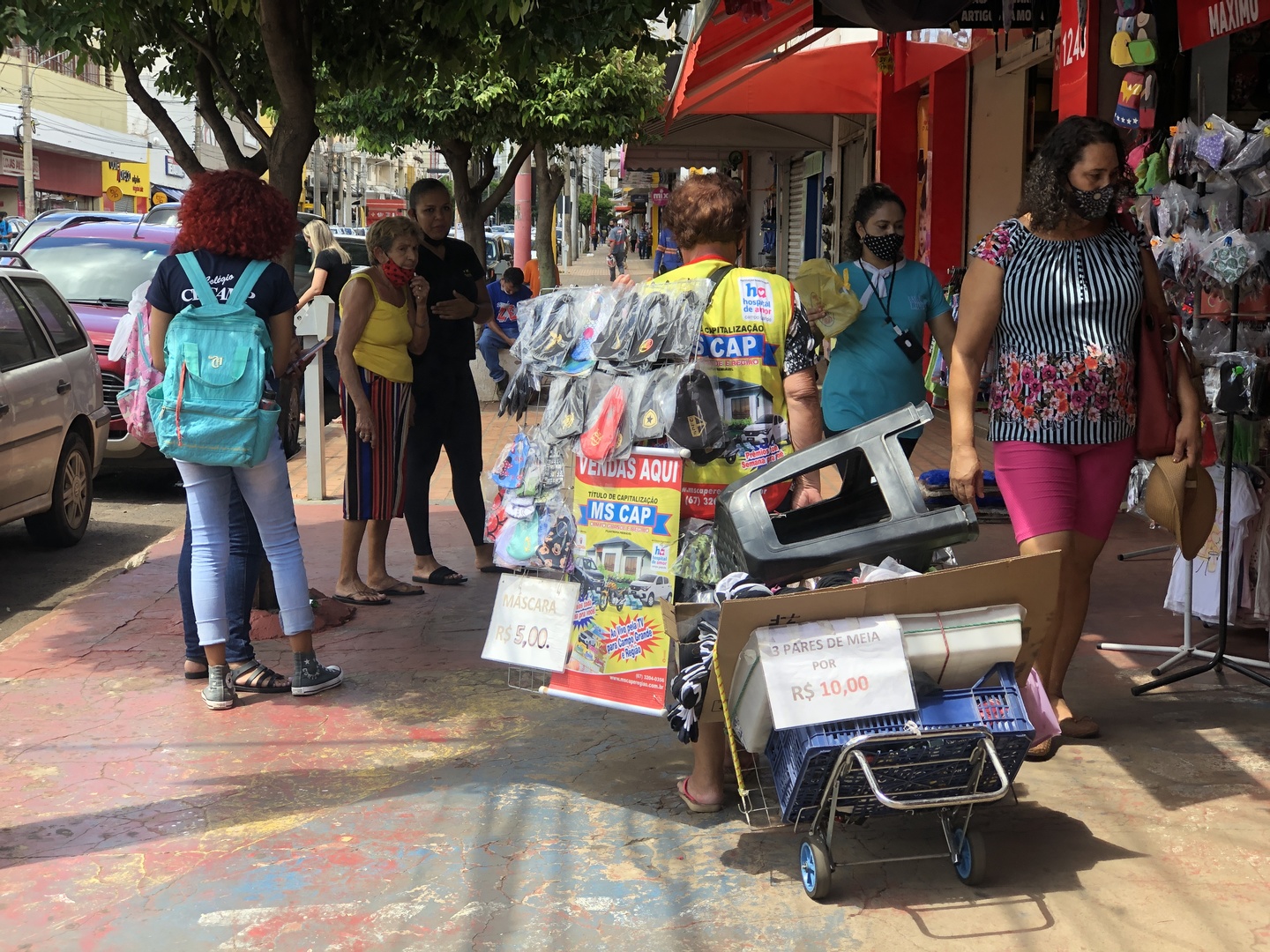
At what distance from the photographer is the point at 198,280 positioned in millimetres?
4883

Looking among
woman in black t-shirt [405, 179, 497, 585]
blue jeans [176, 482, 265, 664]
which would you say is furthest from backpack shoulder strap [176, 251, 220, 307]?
woman in black t-shirt [405, 179, 497, 585]

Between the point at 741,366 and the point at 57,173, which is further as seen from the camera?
the point at 57,173

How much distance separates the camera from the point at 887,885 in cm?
353

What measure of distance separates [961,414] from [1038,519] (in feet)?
1.46

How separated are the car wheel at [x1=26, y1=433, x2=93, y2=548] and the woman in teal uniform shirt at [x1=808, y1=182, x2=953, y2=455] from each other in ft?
16.9

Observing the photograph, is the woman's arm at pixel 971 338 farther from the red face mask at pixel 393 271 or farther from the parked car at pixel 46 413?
the parked car at pixel 46 413

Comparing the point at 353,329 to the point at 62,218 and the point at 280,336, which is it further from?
the point at 62,218

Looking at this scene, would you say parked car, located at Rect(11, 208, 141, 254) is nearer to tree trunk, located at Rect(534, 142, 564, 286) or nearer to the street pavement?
tree trunk, located at Rect(534, 142, 564, 286)

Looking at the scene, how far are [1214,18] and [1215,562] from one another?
231cm

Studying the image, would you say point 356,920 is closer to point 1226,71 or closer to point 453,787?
point 453,787

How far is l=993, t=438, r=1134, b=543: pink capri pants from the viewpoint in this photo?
432 cm

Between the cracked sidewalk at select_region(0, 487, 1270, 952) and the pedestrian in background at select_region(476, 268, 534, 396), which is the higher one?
the pedestrian in background at select_region(476, 268, 534, 396)

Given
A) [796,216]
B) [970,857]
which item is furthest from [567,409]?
[796,216]

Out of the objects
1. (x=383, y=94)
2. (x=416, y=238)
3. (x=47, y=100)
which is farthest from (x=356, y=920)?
(x=47, y=100)
